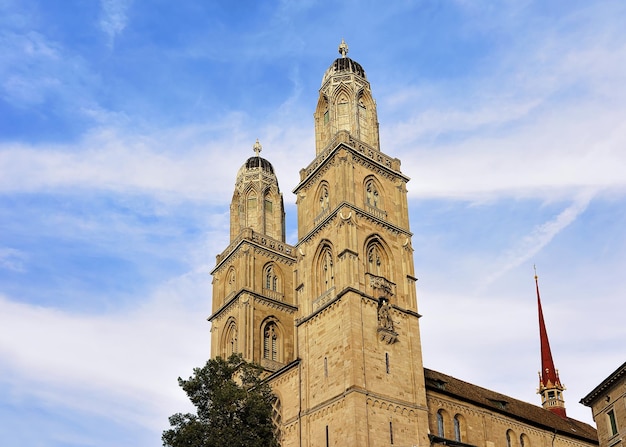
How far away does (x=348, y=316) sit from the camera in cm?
4625

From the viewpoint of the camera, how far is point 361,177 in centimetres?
5281

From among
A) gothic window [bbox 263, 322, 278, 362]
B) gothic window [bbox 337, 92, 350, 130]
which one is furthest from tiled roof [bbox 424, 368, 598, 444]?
gothic window [bbox 337, 92, 350, 130]

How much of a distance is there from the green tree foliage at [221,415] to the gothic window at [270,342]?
18181 millimetres

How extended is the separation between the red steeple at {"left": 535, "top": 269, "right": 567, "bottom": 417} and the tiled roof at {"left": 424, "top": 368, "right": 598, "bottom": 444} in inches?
723

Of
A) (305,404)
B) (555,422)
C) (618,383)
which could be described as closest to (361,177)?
(305,404)

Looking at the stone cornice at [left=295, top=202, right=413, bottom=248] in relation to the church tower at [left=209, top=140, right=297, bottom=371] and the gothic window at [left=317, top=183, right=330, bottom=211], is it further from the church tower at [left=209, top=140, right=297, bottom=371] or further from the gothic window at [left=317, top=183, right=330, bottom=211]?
the church tower at [left=209, top=140, right=297, bottom=371]

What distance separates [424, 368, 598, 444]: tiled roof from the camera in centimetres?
5334

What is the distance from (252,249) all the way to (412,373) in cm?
2000

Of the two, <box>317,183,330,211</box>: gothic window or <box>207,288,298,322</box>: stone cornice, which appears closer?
<box>317,183,330,211</box>: gothic window

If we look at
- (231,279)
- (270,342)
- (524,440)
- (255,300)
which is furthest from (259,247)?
(524,440)

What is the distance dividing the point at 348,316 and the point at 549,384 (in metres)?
50.4

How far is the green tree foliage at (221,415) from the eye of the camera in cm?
3819

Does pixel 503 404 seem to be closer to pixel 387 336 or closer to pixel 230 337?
pixel 387 336

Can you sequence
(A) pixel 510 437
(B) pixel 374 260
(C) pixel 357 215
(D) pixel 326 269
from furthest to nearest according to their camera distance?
(A) pixel 510 437
(D) pixel 326 269
(B) pixel 374 260
(C) pixel 357 215
